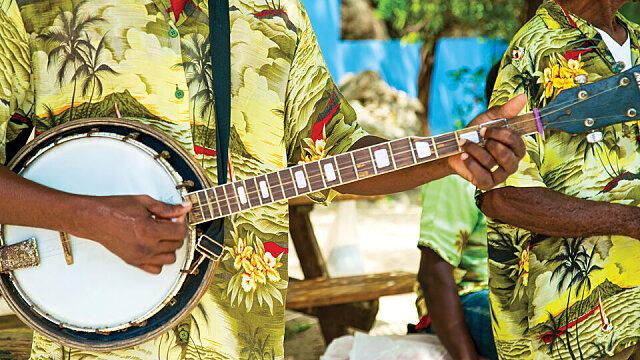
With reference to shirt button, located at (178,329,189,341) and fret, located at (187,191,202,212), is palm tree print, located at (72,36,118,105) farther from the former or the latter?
shirt button, located at (178,329,189,341)

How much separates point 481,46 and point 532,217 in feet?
26.1

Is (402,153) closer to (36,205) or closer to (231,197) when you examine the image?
(231,197)

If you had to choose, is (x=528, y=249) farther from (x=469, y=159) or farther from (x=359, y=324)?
(x=359, y=324)

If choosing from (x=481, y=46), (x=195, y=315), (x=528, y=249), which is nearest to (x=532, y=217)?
(x=528, y=249)

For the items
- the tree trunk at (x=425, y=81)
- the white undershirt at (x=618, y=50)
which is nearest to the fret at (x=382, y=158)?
the white undershirt at (x=618, y=50)

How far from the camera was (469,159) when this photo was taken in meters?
1.41

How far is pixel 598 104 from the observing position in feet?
5.36

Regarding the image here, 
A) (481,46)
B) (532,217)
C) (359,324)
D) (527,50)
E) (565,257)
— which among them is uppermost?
(481,46)

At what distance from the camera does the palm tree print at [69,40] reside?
1.44m

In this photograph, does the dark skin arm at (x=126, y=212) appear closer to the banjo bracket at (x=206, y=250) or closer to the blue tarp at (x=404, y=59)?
the banjo bracket at (x=206, y=250)

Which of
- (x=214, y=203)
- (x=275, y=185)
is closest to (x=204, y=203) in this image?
(x=214, y=203)

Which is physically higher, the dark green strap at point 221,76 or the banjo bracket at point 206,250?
the dark green strap at point 221,76

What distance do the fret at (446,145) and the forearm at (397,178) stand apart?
7 cm

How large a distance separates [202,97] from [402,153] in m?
0.49
